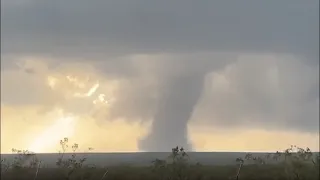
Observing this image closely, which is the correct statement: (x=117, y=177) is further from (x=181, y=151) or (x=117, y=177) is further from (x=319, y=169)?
(x=319, y=169)

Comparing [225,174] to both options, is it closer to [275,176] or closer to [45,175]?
[275,176]

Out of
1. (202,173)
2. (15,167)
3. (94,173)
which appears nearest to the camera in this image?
(15,167)

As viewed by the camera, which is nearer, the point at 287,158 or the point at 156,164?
the point at 287,158

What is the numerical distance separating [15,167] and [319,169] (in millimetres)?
64410

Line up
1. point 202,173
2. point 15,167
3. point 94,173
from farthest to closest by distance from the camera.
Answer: point 202,173
point 94,173
point 15,167

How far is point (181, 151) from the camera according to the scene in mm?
107562

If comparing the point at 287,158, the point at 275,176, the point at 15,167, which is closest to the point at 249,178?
the point at 275,176

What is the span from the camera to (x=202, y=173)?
121 m

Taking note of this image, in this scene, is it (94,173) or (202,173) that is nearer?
(94,173)

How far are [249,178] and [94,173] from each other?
1361 inches

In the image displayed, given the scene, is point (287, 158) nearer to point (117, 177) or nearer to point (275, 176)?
point (275, 176)

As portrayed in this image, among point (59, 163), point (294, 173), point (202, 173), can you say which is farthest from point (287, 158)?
point (59, 163)

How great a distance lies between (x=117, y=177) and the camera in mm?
117125

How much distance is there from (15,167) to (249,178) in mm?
50831
